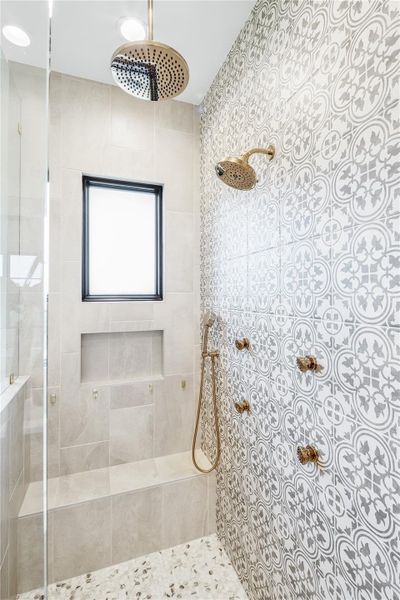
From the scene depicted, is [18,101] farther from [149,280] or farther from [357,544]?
[357,544]

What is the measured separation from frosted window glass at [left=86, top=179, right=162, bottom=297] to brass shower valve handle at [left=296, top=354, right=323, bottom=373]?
1255mm

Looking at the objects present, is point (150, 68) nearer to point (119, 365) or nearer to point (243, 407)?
point (243, 407)

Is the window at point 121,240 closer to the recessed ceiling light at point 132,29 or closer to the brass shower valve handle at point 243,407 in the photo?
the recessed ceiling light at point 132,29

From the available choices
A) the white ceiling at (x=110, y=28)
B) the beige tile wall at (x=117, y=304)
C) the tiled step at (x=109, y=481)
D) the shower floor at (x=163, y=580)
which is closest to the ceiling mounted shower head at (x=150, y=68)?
the white ceiling at (x=110, y=28)

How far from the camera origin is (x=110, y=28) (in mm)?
1419

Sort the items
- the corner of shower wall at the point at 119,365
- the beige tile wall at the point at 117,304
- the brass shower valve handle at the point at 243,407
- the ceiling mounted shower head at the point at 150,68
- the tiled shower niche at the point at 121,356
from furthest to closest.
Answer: the tiled shower niche at the point at 121,356, the beige tile wall at the point at 117,304, the corner of shower wall at the point at 119,365, the brass shower valve handle at the point at 243,407, the ceiling mounted shower head at the point at 150,68

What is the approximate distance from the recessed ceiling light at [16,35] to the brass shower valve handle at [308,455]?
188 centimetres

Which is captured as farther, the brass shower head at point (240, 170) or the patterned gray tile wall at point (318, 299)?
the brass shower head at point (240, 170)

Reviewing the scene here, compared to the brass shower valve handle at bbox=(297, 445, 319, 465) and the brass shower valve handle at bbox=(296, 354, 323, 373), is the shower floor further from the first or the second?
the brass shower valve handle at bbox=(296, 354, 323, 373)

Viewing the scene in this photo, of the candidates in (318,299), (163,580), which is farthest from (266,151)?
(163,580)

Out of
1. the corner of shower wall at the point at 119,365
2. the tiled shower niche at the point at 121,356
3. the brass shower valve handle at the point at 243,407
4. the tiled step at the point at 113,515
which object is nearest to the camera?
the brass shower valve handle at the point at 243,407

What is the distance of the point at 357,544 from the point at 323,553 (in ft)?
0.59

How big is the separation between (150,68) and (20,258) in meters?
0.89

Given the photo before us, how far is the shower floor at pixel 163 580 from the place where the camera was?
55.1 inches
